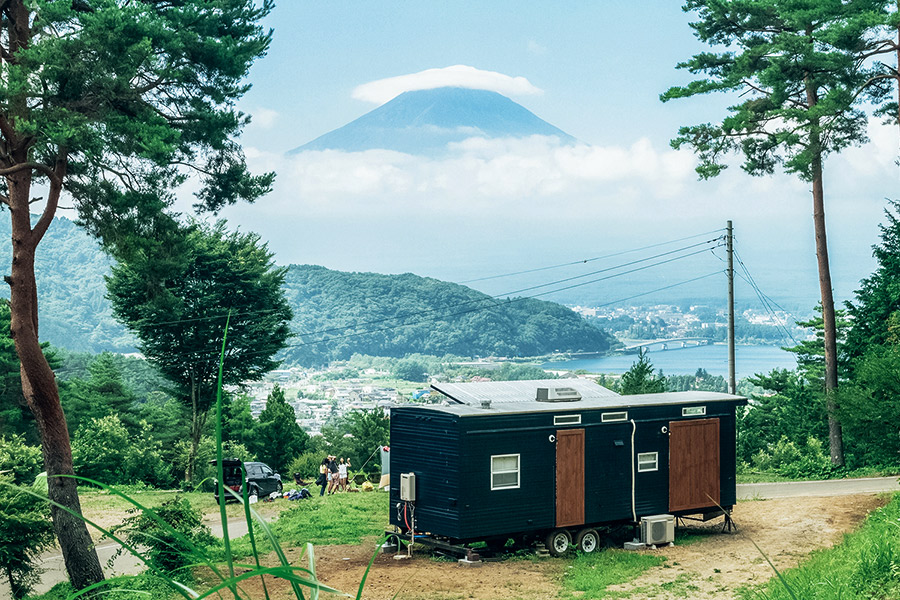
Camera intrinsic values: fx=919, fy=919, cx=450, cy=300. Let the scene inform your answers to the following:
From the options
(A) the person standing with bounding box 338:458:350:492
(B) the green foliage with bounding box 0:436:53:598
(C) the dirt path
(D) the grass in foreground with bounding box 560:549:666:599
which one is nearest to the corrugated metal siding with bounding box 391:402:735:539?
(D) the grass in foreground with bounding box 560:549:666:599

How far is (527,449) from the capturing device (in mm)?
17516

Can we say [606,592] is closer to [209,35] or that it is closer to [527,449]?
[527,449]

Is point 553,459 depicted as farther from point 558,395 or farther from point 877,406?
point 877,406

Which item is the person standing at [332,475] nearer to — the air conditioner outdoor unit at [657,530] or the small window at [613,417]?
the small window at [613,417]

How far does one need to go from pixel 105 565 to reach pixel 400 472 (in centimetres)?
627

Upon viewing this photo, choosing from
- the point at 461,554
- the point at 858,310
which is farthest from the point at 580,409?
the point at 858,310

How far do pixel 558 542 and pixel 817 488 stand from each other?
38.2 ft

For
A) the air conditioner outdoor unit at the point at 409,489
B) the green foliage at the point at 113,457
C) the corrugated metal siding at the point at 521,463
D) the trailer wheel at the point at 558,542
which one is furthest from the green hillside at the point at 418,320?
the air conditioner outdoor unit at the point at 409,489

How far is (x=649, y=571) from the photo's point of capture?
15.9 metres

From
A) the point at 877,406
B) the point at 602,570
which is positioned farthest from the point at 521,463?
the point at 877,406

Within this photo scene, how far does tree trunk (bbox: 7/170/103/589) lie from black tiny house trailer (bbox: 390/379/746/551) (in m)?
5.76

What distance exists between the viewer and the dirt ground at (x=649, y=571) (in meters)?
14.4

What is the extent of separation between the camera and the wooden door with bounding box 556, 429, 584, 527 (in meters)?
17.8

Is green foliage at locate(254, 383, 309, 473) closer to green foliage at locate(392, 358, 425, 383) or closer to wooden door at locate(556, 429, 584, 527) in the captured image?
wooden door at locate(556, 429, 584, 527)
